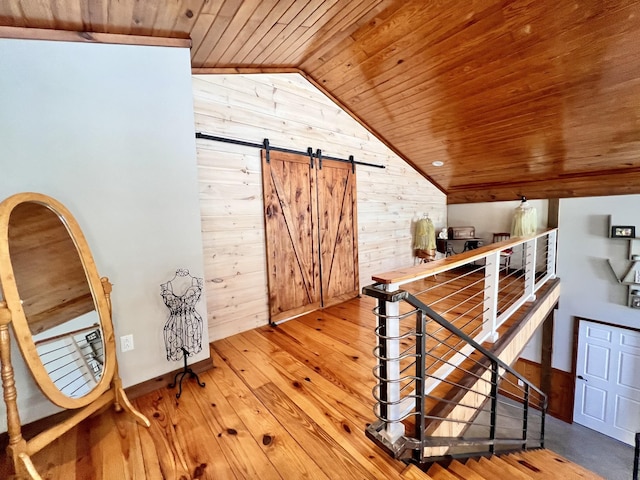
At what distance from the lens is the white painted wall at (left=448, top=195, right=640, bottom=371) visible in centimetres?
393

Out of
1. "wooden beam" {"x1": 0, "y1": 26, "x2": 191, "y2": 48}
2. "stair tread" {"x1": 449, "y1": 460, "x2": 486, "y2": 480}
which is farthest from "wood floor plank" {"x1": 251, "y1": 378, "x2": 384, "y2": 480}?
"wooden beam" {"x1": 0, "y1": 26, "x2": 191, "y2": 48}

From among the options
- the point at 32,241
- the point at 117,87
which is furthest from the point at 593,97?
the point at 32,241

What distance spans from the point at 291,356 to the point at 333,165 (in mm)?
2382

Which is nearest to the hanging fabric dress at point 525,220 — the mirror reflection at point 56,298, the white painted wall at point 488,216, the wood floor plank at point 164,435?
the white painted wall at point 488,216

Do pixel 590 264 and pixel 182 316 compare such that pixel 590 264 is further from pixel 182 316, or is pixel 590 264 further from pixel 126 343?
pixel 126 343

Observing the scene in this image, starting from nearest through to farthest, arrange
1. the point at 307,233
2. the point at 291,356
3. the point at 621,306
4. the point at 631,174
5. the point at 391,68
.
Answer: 1. the point at 291,356
2. the point at 391,68
3. the point at 307,233
4. the point at 631,174
5. the point at 621,306

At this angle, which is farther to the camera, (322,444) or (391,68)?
(391,68)

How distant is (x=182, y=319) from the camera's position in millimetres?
2035

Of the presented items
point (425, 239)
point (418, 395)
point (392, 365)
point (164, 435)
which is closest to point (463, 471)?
point (418, 395)

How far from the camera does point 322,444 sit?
144 centimetres

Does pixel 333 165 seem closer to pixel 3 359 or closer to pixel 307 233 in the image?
pixel 307 233

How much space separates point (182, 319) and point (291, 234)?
1455 millimetres

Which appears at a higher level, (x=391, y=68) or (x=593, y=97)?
(x=391, y=68)

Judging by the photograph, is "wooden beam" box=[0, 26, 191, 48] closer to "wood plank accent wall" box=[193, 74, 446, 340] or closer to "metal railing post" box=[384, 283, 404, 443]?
"wood plank accent wall" box=[193, 74, 446, 340]
